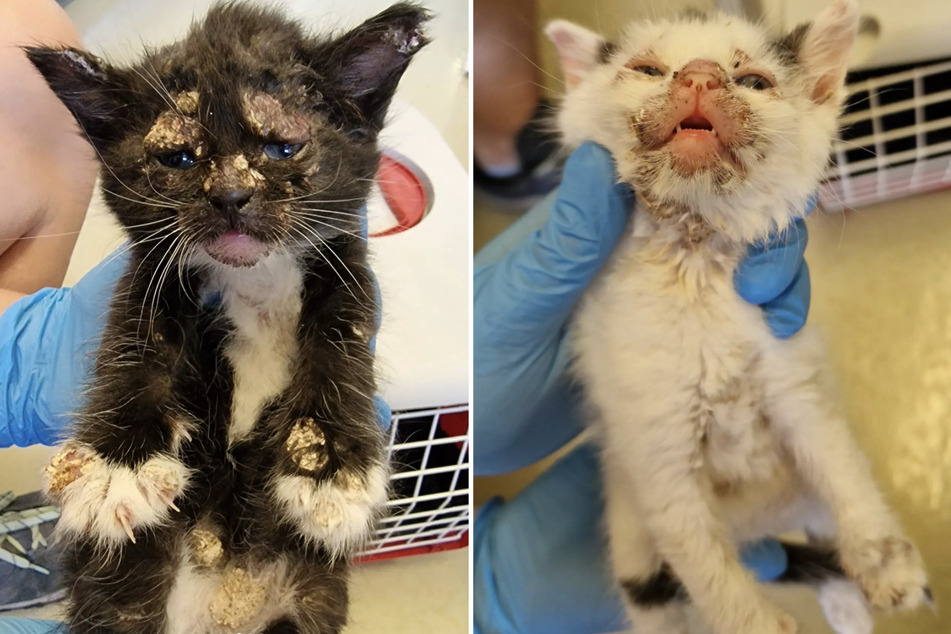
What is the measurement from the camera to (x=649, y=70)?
2.30 ft

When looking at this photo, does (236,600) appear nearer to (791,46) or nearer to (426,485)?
(426,485)

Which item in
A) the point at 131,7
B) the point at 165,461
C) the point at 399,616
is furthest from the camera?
the point at 399,616

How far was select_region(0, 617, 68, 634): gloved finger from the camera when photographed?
673 millimetres

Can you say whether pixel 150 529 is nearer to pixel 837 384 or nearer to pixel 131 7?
pixel 131 7

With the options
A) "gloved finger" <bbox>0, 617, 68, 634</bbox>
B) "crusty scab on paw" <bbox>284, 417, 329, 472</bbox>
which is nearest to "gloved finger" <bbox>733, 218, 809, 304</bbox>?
"crusty scab on paw" <bbox>284, 417, 329, 472</bbox>

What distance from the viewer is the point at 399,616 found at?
32.6 inches

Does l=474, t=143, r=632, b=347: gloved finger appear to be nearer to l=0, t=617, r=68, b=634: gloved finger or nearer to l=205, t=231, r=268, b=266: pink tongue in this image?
l=205, t=231, r=268, b=266: pink tongue

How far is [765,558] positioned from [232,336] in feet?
2.06

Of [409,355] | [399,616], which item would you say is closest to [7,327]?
[409,355]

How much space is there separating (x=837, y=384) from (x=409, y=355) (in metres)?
0.48

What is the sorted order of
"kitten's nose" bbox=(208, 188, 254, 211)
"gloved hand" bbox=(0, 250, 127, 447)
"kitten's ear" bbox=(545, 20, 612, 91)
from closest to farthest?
→ "kitten's nose" bbox=(208, 188, 254, 211)
"gloved hand" bbox=(0, 250, 127, 447)
"kitten's ear" bbox=(545, 20, 612, 91)

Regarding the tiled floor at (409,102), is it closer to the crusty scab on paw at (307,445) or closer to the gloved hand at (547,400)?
the gloved hand at (547,400)

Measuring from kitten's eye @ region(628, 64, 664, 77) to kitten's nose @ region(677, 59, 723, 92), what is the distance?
49 millimetres

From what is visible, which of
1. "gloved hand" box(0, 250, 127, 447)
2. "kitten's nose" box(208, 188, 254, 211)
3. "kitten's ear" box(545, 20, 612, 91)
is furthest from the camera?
"kitten's ear" box(545, 20, 612, 91)
